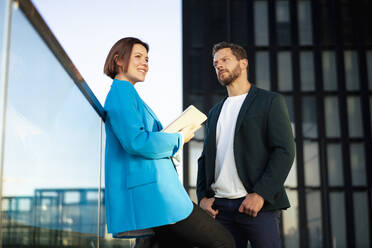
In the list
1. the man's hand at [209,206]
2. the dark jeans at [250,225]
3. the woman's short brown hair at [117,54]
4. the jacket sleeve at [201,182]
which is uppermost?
the woman's short brown hair at [117,54]

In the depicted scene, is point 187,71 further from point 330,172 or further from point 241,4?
point 330,172

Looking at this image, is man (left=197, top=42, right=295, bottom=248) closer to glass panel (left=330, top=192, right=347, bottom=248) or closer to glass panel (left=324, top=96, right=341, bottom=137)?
glass panel (left=330, top=192, right=347, bottom=248)

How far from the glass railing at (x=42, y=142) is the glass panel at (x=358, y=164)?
10.8 meters

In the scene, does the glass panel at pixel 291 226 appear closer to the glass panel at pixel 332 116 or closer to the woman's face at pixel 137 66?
the glass panel at pixel 332 116

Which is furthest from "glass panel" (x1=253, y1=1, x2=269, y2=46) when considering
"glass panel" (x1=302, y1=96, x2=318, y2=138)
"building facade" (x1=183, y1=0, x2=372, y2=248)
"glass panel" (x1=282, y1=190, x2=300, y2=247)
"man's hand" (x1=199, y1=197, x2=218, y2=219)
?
"man's hand" (x1=199, y1=197, x2=218, y2=219)

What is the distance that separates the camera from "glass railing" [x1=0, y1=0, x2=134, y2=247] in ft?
4.17

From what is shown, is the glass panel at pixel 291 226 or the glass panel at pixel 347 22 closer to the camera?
the glass panel at pixel 291 226

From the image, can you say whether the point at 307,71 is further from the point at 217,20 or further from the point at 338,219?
the point at 338,219

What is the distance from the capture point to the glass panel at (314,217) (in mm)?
11734

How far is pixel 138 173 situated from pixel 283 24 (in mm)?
12137

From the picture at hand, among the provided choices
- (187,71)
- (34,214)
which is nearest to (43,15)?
(34,214)

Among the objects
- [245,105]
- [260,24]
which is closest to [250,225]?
[245,105]

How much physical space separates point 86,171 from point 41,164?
2.66 ft

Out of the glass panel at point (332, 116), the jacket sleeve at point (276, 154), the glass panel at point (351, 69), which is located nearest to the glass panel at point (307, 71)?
the glass panel at point (332, 116)
